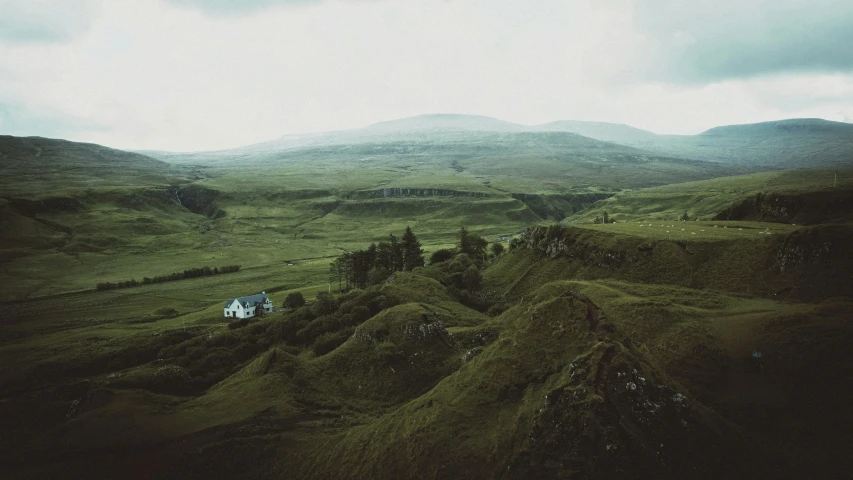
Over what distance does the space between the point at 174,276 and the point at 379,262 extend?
78.0 metres

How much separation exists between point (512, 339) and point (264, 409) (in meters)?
21.3

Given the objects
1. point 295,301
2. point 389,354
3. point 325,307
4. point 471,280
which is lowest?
point 295,301

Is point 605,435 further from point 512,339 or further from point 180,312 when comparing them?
point 180,312

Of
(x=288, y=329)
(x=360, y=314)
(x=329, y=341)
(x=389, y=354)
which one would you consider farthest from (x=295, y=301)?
(x=389, y=354)

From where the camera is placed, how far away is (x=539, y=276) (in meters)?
77.8

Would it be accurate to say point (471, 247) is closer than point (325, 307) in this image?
No

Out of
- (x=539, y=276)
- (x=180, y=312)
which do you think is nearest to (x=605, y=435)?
(x=539, y=276)

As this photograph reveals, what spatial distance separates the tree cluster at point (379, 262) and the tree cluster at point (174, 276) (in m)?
57.7

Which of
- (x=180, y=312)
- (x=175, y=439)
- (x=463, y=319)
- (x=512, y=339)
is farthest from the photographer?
(x=180, y=312)

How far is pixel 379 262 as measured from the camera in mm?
108312

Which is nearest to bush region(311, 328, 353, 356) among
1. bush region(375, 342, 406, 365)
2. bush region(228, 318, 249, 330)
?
bush region(375, 342, 406, 365)

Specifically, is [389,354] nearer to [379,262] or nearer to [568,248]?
[568,248]

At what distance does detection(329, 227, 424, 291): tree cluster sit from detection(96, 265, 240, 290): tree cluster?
5766 cm

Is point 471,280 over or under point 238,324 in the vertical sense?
over
